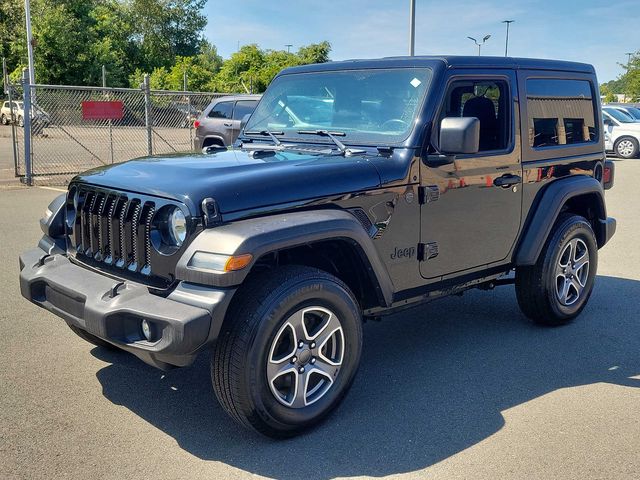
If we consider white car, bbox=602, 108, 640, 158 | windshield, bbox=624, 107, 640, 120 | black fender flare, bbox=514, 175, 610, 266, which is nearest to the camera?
black fender flare, bbox=514, 175, 610, 266

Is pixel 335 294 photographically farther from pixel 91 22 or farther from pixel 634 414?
pixel 91 22

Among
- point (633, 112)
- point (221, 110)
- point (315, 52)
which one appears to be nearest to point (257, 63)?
point (315, 52)

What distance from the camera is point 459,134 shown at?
388cm

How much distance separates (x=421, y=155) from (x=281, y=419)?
1767 mm

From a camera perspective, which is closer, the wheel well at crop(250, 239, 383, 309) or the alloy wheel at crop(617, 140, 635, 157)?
the wheel well at crop(250, 239, 383, 309)

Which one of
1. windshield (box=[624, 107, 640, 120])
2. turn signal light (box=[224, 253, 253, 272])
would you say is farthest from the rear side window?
windshield (box=[624, 107, 640, 120])

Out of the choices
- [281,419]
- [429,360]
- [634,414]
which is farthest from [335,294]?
[634,414]

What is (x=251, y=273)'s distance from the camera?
347 centimetres

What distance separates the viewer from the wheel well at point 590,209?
5442 millimetres

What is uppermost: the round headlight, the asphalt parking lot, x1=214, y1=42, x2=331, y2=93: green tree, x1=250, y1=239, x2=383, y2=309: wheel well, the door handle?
x1=214, y1=42, x2=331, y2=93: green tree

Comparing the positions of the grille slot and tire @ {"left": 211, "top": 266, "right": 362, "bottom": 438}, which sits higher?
the grille slot

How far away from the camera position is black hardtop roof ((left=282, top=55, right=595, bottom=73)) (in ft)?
14.2

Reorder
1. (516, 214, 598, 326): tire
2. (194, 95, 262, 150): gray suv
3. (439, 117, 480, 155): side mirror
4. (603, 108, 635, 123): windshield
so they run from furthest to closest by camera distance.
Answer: (603, 108, 635, 123): windshield → (194, 95, 262, 150): gray suv → (516, 214, 598, 326): tire → (439, 117, 480, 155): side mirror

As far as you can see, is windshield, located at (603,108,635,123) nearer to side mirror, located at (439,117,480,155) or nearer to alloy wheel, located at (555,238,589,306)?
alloy wheel, located at (555,238,589,306)
